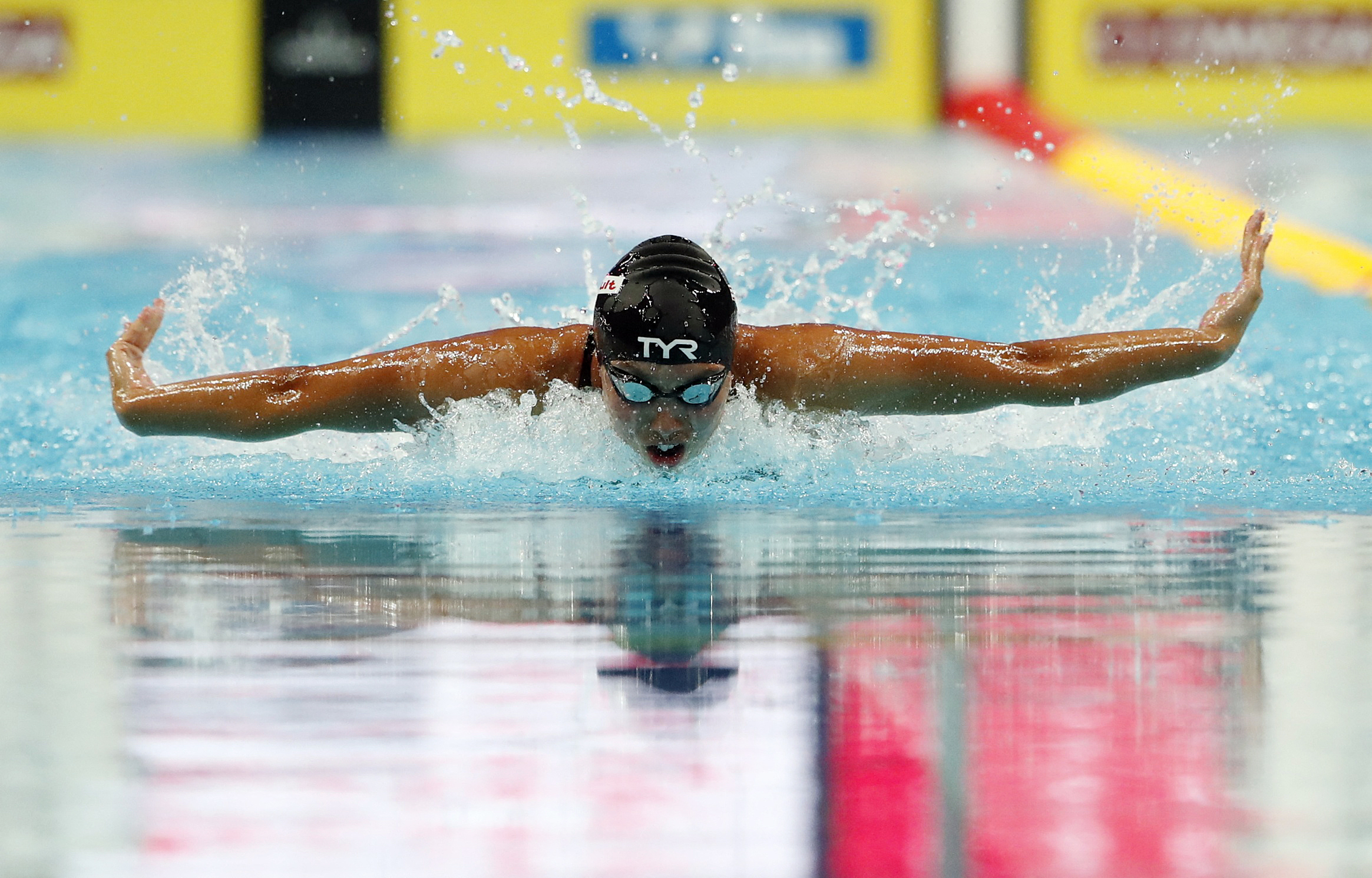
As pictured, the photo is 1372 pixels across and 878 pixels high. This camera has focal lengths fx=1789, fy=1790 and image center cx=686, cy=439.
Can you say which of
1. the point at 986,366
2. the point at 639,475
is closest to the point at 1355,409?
the point at 986,366

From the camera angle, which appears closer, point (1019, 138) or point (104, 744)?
point (104, 744)

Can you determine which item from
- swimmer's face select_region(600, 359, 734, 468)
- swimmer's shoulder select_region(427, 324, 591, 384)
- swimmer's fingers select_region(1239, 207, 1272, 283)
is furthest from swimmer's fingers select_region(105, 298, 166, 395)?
swimmer's fingers select_region(1239, 207, 1272, 283)

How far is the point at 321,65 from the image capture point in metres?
10.7

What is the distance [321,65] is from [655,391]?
313 inches

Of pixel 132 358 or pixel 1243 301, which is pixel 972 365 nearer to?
pixel 1243 301

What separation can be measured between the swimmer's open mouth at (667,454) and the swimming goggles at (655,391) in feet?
0.45

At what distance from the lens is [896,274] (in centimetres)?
788

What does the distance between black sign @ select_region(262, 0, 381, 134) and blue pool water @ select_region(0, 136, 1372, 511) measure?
9.1 inches

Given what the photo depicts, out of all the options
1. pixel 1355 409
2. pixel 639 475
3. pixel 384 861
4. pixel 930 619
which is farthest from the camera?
pixel 1355 409

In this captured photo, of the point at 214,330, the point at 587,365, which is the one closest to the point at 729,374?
the point at 587,365

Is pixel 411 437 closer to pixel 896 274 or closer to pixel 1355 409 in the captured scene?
pixel 1355 409

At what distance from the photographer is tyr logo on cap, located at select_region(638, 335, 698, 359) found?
3295 millimetres

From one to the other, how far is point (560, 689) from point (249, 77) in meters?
9.55

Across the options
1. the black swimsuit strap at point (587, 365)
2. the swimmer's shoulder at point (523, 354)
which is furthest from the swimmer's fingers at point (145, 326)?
the black swimsuit strap at point (587, 365)
